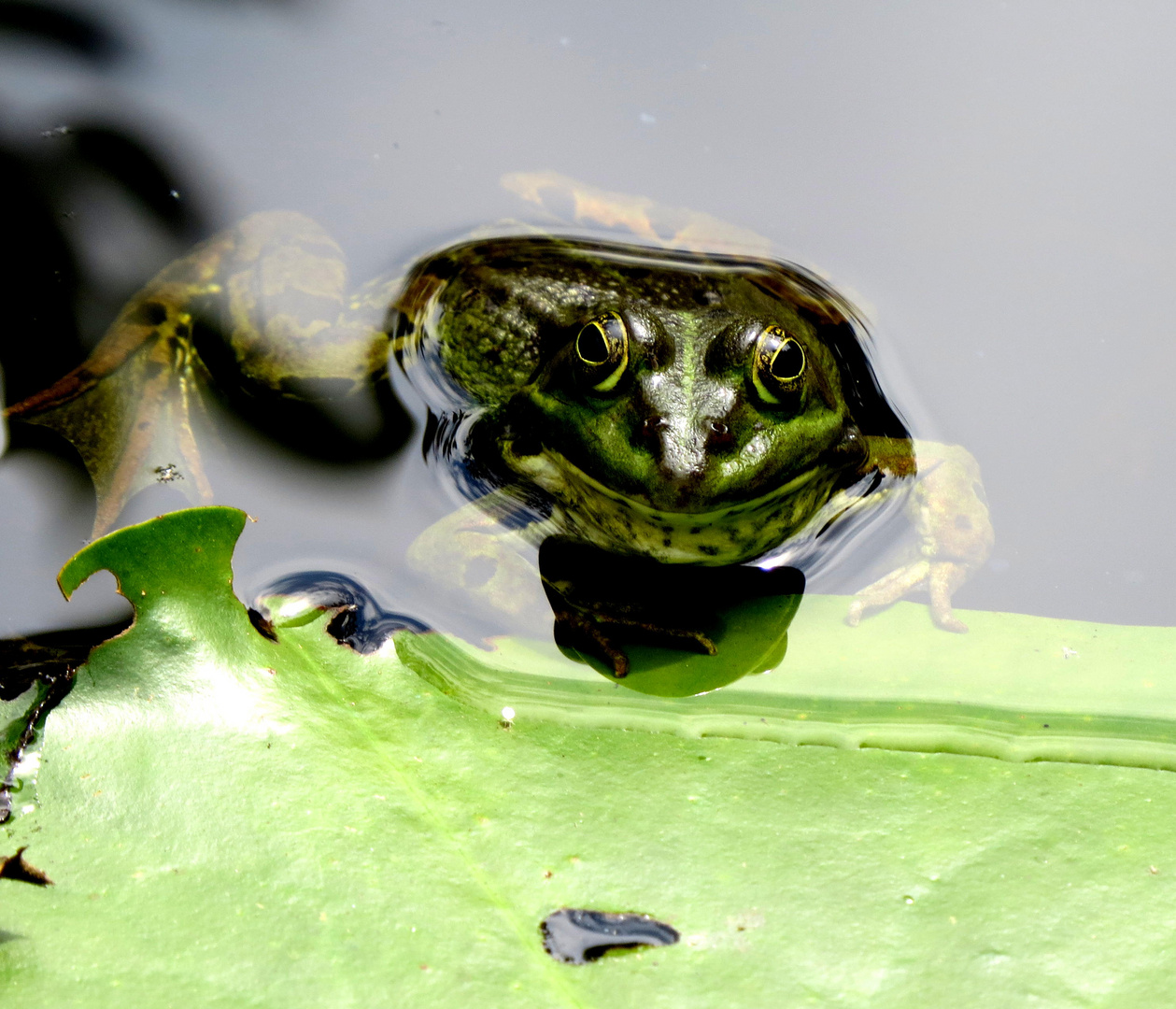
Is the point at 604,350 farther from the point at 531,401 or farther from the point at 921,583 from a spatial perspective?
the point at 921,583

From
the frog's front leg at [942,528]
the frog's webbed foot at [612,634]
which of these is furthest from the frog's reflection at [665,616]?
the frog's front leg at [942,528]

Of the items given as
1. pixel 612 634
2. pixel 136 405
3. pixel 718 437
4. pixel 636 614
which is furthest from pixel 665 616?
pixel 136 405

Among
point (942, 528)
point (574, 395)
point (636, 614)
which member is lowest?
point (636, 614)

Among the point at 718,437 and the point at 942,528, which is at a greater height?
the point at 718,437

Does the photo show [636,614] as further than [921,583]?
No

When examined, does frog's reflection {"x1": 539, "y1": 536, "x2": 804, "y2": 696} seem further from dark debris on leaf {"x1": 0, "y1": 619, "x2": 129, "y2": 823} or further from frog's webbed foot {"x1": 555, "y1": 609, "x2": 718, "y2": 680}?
dark debris on leaf {"x1": 0, "y1": 619, "x2": 129, "y2": 823}

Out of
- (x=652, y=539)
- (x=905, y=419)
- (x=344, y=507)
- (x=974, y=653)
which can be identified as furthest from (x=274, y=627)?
(x=905, y=419)

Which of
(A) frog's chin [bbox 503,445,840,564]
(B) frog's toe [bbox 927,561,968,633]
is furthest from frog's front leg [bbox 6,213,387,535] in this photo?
(B) frog's toe [bbox 927,561,968,633]
